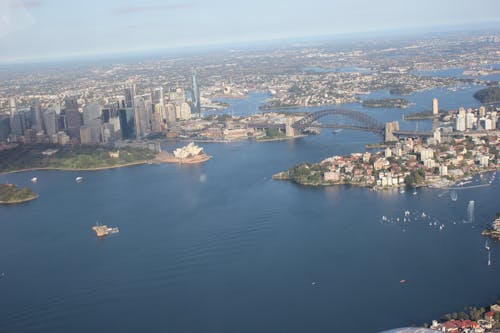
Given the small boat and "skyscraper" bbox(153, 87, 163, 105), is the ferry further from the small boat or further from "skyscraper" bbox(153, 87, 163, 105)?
"skyscraper" bbox(153, 87, 163, 105)

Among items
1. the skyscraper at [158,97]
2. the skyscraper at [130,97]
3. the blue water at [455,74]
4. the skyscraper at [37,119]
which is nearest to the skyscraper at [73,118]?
the skyscraper at [37,119]

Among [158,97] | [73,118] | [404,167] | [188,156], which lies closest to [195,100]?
[158,97]

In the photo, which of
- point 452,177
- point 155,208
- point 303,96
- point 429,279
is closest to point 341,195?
point 452,177

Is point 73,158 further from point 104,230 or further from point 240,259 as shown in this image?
point 240,259

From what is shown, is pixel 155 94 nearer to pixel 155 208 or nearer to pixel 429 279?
pixel 155 208

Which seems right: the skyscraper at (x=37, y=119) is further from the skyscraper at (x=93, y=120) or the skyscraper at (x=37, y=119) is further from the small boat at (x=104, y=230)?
the small boat at (x=104, y=230)
